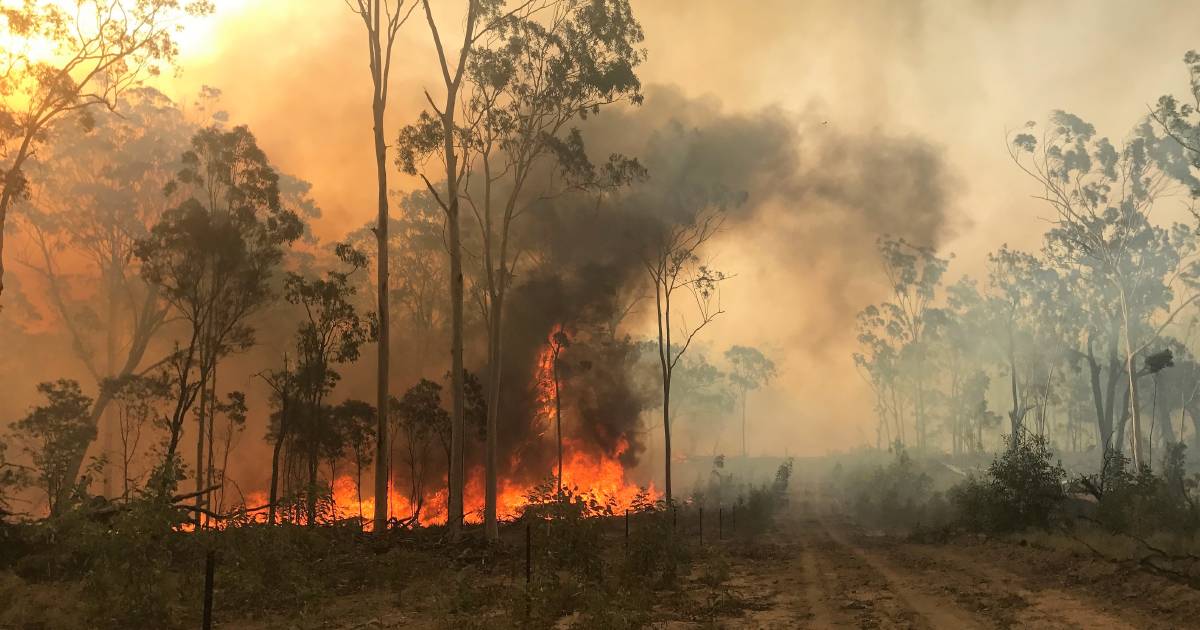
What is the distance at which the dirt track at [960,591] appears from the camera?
13.6 m

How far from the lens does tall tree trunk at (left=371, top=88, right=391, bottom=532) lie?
2447 centimetres

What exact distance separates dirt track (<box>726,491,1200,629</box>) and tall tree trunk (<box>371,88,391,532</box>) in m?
10.8

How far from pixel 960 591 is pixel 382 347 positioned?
1770cm

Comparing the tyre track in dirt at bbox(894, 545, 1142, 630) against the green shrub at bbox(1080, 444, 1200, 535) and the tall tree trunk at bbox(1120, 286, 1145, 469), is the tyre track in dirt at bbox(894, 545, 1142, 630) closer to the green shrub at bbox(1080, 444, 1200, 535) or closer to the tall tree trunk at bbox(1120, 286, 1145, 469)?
the green shrub at bbox(1080, 444, 1200, 535)

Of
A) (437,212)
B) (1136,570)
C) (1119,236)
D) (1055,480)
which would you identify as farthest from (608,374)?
(1136,570)

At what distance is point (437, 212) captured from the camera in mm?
56406

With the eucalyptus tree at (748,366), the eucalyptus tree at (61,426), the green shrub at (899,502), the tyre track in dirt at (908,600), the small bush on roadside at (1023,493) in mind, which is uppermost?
the eucalyptus tree at (748,366)

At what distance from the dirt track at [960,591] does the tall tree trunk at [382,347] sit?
1082 cm

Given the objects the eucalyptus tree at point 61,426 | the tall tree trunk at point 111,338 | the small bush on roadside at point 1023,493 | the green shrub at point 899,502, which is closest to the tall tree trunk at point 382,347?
the eucalyptus tree at point 61,426

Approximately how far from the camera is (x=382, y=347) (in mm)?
25688

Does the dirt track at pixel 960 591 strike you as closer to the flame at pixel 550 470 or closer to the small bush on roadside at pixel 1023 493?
the small bush on roadside at pixel 1023 493

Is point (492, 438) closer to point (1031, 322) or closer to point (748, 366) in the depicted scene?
point (1031, 322)

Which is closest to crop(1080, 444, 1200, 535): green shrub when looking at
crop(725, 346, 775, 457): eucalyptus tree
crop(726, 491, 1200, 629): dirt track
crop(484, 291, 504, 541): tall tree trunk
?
crop(726, 491, 1200, 629): dirt track

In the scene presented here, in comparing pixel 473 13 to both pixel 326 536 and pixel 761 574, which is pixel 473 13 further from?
pixel 761 574
